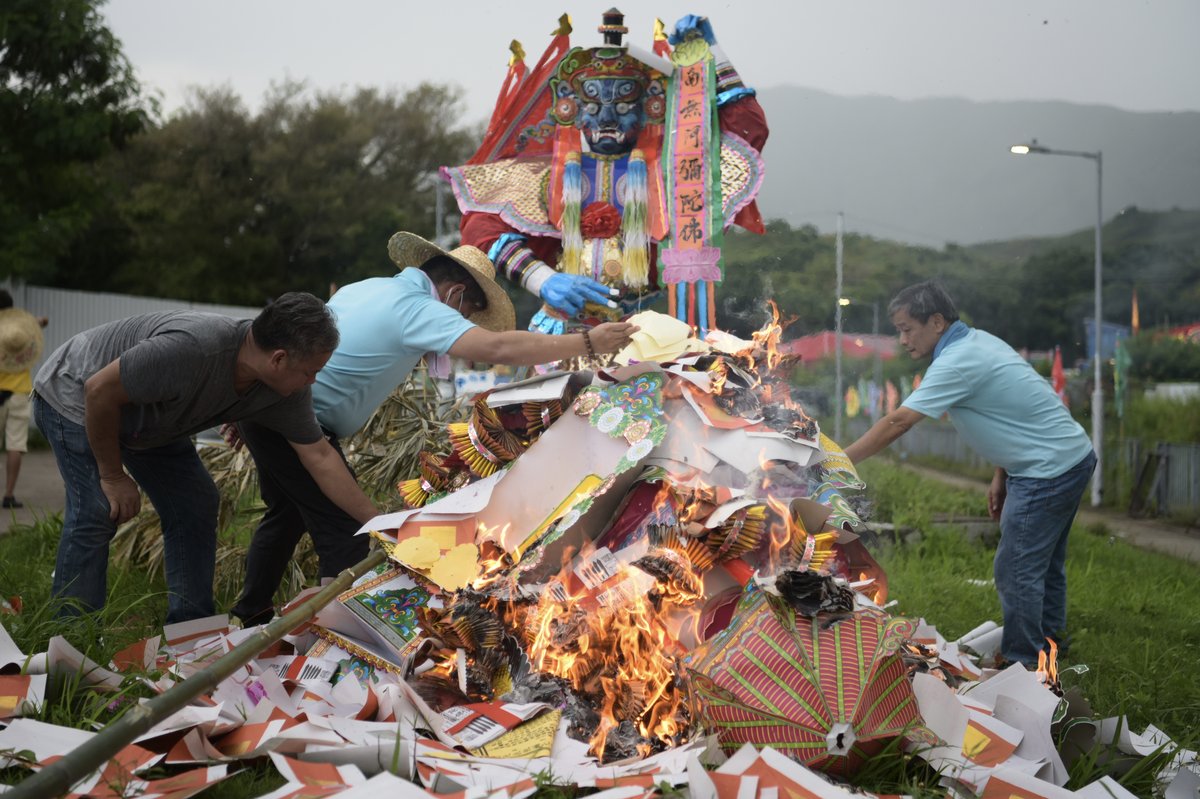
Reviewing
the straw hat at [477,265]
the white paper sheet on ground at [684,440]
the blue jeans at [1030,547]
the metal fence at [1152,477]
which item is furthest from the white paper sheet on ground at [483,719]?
the metal fence at [1152,477]

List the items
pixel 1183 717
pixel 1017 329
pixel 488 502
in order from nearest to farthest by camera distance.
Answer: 1. pixel 488 502
2. pixel 1183 717
3. pixel 1017 329

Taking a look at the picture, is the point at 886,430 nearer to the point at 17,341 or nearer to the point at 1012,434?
the point at 1012,434

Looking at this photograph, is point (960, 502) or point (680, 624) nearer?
point (680, 624)

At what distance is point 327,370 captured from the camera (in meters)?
3.94

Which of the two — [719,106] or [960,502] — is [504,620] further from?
[960,502]

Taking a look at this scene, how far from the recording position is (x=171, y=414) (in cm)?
332

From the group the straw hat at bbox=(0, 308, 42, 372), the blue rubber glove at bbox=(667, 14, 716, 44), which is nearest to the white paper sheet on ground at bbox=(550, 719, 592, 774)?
the blue rubber glove at bbox=(667, 14, 716, 44)

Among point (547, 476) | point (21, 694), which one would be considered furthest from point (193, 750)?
point (547, 476)

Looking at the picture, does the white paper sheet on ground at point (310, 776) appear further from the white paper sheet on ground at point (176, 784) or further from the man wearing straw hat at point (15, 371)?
the man wearing straw hat at point (15, 371)

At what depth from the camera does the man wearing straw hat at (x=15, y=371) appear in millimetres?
7789

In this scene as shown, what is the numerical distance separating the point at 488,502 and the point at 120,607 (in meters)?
2.01

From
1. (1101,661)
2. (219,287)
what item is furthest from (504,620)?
(219,287)

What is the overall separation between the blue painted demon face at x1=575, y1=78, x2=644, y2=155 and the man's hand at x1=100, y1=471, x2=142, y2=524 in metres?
2.54

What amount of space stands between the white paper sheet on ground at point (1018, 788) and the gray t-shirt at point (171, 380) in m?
2.41
